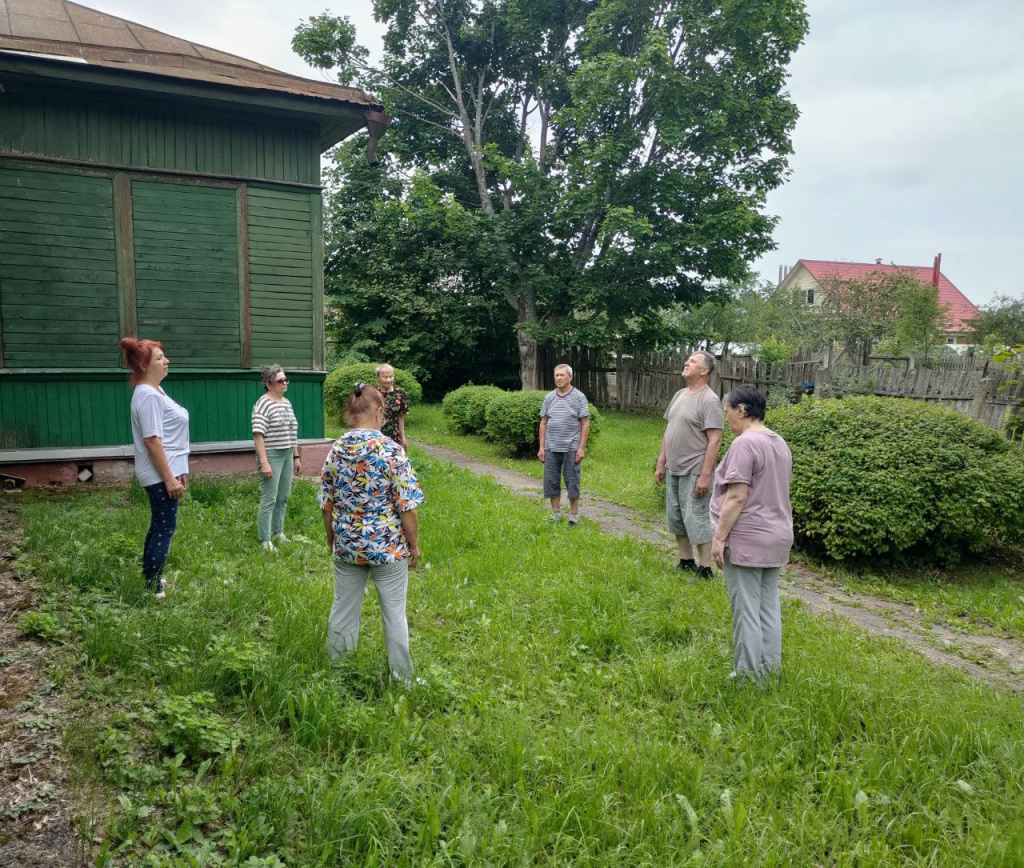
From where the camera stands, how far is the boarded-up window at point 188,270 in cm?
876

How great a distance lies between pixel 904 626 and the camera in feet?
18.1

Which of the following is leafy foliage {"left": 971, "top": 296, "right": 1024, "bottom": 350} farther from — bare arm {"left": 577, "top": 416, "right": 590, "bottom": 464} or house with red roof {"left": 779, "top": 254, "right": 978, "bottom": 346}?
bare arm {"left": 577, "top": 416, "right": 590, "bottom": 464}

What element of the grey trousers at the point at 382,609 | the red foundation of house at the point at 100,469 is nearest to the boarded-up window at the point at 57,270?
the red foundation of house at the point at 100,469

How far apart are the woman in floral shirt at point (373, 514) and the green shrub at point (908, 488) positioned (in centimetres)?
479

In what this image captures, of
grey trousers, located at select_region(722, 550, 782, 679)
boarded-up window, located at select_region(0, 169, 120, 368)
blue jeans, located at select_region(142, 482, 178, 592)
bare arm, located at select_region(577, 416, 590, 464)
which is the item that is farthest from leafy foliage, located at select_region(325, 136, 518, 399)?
grey trousers, located at select_region(722, 550, 782, 679)

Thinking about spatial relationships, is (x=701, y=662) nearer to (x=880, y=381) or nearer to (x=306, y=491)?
(x=306, y=491)

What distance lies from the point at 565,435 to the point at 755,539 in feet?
13.4

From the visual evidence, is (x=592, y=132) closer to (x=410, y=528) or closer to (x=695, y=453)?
(x=695, y=453)

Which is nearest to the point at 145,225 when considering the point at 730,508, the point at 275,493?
the point at 275,493

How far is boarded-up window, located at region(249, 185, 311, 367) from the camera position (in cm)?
938

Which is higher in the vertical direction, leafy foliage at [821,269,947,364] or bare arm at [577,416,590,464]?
leafy foliage at [821,269,947,364]

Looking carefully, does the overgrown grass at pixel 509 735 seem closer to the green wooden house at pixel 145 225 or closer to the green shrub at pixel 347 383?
the green wooden house at pixel 145 225

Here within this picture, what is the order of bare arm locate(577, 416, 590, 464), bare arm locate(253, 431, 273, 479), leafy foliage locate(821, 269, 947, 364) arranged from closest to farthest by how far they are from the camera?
1. bare arm locate(253, 431, 273, 479)
2. bare arm locate(577, 416, 590, 464)
3. leafy foliage locate(821, 269, 947, 364)

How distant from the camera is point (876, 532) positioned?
6602mm
